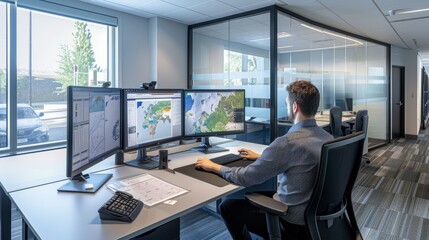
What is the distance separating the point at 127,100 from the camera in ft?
5.54

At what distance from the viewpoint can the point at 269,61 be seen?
3586mm

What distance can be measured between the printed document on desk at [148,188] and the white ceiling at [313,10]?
8.06 feet

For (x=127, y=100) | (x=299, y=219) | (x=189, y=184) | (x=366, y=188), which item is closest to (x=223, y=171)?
(x=189, y=184)

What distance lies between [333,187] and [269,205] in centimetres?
29

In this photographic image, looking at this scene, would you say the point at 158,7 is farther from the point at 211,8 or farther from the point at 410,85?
the point at 410,85

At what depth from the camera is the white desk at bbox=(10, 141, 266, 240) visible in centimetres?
101

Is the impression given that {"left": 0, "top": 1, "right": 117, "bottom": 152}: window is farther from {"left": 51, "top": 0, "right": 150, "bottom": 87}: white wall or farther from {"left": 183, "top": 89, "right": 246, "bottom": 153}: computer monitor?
{"left": 183, "top": 89, "right": 246, "bottom": 153}: computer monitor

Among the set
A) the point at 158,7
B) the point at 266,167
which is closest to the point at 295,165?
the point at 266,167

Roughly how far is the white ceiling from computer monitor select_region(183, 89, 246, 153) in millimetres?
1611

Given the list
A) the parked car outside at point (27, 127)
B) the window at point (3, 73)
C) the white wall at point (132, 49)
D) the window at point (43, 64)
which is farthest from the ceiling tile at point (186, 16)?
the parked car outside at point (27, 127)

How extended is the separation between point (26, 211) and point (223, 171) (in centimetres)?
93

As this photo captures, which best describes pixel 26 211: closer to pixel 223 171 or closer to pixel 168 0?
pixel 223 171

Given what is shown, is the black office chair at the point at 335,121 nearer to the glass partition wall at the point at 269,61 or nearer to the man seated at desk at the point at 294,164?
the glass partition wall at the point at 269,61

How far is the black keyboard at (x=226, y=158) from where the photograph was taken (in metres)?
1.90
